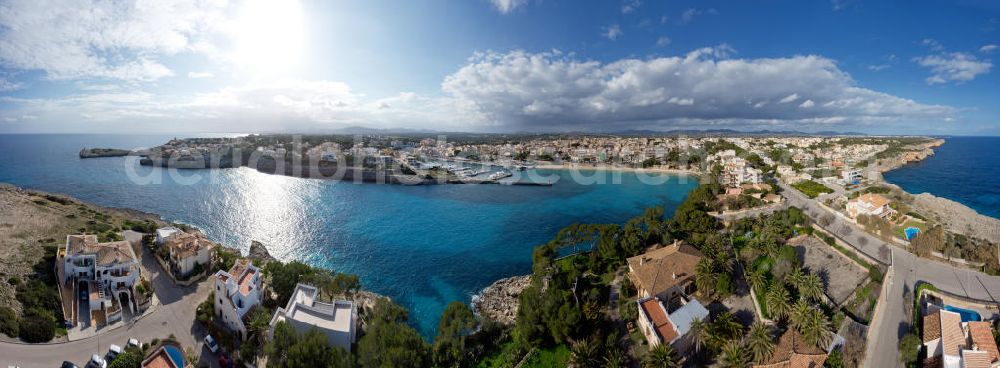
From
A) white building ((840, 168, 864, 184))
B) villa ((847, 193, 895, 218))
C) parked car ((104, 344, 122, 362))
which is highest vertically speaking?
white building ((840, 168, 864, 184))

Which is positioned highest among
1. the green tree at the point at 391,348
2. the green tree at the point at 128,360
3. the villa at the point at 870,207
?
the villa at the point at 870,207

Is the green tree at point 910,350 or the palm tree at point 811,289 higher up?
the palm tree at point 811,289

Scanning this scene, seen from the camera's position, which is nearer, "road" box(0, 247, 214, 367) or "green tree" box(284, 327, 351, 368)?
"green tree" box(284, 327, 351, 368)

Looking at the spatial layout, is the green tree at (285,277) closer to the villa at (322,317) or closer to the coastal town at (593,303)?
the coastal town at (593,303)

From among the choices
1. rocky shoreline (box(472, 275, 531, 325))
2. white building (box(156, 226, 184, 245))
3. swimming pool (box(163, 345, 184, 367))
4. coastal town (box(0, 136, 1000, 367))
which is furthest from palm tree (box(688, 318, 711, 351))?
white building (box(156, 226, 184, 245))

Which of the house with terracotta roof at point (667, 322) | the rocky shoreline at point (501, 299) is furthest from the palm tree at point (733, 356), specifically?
the rocky shoreline at point (501, 299)

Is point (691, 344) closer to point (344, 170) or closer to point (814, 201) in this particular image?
point (814, 201)

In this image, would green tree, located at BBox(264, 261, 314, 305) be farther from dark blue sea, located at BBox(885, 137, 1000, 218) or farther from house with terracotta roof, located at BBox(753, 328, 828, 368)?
dark blue sea, located at BBox(885, 137, 1000, 218)
